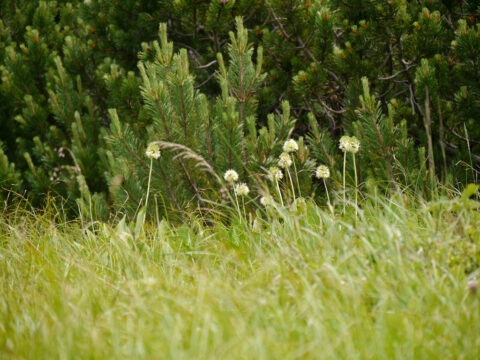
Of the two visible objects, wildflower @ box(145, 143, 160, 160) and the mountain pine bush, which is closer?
wildflower @ box(145, 143, 160, 160)

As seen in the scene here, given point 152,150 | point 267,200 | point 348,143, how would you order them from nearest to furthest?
point 267,200
point 348,143
point 152,150

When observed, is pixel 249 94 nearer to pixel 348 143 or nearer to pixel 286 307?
pixel 348 143

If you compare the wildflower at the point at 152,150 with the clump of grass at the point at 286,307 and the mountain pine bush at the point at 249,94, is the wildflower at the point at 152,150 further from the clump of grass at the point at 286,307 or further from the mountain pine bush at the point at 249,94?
the clump of grass at the point at 286,307

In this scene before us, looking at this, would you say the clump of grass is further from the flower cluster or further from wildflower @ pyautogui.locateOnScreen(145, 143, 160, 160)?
wildflower @ pyautogui.locateOnScreen(145, 143, 160, 160)

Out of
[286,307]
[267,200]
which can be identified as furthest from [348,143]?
[286,307]

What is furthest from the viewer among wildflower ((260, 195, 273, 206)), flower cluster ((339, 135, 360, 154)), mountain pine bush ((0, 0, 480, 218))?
mountain pine bush ((0, 0, 480, 218))

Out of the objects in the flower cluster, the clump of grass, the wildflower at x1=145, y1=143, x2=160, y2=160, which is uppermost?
the wildflower at x1=145, y1=143, x2=160, y2=160

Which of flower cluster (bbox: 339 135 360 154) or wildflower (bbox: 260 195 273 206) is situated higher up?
flower cluster (bbox: 339 135 360 154)

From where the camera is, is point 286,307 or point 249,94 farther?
point 249,94

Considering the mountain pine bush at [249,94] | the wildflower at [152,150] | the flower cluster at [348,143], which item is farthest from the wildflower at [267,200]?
the wildflower at [152,150]

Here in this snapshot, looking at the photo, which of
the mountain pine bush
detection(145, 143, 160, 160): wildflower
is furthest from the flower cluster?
detection(145, 143, 160, 160): wildflower

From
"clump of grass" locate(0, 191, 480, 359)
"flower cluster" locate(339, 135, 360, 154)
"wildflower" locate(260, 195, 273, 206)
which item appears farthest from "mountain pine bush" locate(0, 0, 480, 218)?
"clump of grass" locate(0, 191, 480, 359)

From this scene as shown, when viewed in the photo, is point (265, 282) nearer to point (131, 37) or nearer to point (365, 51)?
point (365, 51)

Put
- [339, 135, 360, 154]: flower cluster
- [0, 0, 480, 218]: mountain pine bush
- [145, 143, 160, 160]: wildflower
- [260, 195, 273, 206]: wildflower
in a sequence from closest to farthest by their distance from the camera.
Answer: [260, 195, 273, 206]: wildflower < [339, 135, 360, 154]: flower cluster < [145, 143, 160, 160]: wildflower < [0, 0, 480, 218]: mountain pine bush
